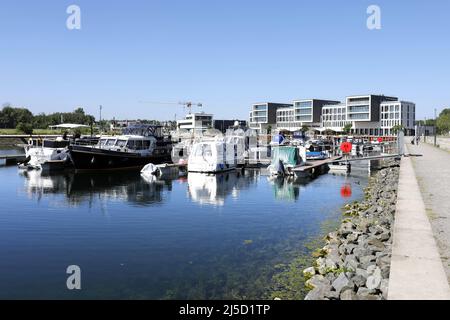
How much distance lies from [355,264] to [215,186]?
24.9 meters

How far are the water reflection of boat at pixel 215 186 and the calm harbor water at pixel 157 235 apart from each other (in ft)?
0.47

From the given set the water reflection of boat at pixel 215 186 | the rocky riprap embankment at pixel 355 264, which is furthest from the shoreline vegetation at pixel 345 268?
the water reflection of boat at pixel 215 186

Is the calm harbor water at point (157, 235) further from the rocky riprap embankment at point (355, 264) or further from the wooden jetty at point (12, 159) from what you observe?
the wooden jetty at point (12, 159)

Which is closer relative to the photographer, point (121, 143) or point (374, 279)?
point (374, 279)

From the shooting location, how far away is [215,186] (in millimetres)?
36688

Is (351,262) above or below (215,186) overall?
above

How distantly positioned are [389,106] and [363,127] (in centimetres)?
1204

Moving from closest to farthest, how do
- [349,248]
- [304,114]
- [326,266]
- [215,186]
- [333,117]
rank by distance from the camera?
[326,266]
[349,248]
[215,186]
[333,117]
[304,114]

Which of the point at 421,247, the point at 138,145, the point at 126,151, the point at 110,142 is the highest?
the point at 110,142

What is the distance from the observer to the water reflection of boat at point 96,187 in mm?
30906

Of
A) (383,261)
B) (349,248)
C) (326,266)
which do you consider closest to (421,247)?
(383,261)

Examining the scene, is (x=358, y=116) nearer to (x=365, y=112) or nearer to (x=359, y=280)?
(x=365, y=112)

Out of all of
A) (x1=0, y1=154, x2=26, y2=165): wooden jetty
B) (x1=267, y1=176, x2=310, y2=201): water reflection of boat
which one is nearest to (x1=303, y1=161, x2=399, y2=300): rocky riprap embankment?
(x1=267, y1=176, x2=310, y2=201): water reflection of boat

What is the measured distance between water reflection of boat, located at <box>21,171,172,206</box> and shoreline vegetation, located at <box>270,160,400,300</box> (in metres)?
15.3
